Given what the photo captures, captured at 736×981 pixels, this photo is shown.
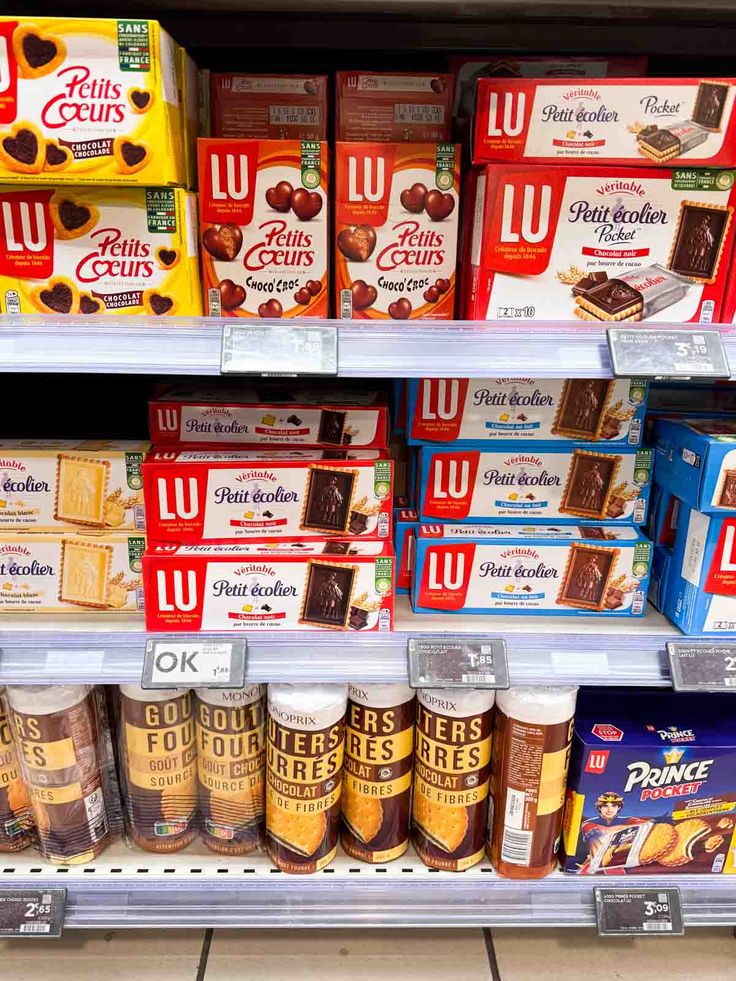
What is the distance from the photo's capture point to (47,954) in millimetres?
1250

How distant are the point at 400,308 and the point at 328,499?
0.31m

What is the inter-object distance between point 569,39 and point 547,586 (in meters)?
0.97

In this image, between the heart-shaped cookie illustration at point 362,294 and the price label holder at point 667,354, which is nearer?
the price label holder at point 667,354

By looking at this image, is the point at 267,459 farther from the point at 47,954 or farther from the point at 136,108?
the point at 47,954

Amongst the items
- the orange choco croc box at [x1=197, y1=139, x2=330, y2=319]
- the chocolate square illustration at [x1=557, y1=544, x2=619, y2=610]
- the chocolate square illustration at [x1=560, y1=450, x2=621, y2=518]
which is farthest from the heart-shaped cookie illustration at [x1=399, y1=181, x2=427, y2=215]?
the chocolate square illustration at [x1=557, y1=544, x2=619, y2=610]

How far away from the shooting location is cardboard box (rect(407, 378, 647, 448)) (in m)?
1.15

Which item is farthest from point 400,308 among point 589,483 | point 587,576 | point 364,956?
point 364,956

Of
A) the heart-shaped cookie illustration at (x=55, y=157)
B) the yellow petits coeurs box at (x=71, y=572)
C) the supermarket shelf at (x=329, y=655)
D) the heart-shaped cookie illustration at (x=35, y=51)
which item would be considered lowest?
the supermarket shelf at (x=329, y=655)

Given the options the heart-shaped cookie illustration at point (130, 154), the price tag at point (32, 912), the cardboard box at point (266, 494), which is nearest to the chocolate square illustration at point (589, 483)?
the cardboard box at point (266, 494)

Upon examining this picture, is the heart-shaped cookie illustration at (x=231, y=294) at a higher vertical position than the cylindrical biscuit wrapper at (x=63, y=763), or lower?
higher

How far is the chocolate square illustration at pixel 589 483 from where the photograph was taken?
3.86 feet

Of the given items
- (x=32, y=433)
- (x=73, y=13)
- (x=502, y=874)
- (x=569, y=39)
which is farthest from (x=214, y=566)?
(x=569, y=39)

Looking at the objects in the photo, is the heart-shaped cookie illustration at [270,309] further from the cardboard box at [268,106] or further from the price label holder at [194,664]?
the price label holder at [194,664]

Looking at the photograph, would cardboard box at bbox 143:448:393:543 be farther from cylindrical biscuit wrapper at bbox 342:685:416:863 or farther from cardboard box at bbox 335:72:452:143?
cardboard box at bbox 335:72:452:143
